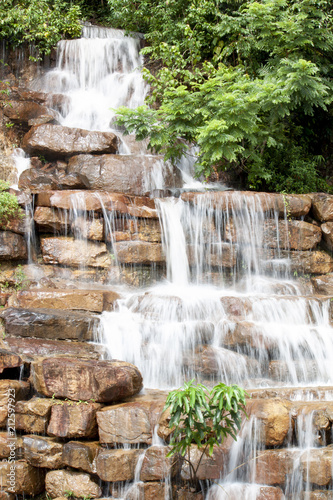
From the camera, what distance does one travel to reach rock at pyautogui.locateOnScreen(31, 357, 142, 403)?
547 cm

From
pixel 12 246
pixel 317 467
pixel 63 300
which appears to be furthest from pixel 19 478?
pixel 12 246

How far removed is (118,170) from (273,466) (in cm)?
762

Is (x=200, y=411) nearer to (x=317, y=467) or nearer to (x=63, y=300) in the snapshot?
(x=317, y=467)

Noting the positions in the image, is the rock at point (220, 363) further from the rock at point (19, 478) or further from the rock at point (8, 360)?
the rock at point (19, 478)

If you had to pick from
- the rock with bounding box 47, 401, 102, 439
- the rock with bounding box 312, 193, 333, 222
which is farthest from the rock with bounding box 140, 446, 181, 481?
the rock with bounding box 312, 193, 333, 222

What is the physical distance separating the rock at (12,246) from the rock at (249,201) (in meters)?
3.49

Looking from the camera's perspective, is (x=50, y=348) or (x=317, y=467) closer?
(x=317, y=467)

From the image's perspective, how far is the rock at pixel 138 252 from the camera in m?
9.20

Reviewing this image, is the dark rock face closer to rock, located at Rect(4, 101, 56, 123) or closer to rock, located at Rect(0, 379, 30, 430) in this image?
rock, located at Rect(4, 101, 56, 123)

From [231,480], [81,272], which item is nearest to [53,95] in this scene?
[81,272]

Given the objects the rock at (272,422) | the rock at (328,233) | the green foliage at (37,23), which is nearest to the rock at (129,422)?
the rock at (272,422)

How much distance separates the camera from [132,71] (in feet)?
47.0

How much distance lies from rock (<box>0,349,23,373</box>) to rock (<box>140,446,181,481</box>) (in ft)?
6.82

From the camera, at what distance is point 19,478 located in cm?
536
